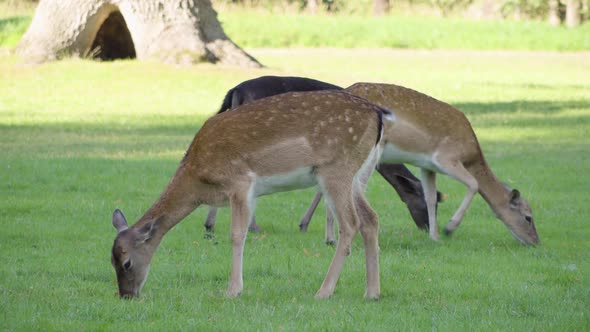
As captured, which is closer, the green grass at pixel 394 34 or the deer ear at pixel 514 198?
the deer ear at pixel 514 198

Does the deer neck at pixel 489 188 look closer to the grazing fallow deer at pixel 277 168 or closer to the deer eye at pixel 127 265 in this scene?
the grazing fallow deer at pixel 277 168

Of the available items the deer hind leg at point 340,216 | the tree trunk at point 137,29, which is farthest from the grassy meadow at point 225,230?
the tree trunk at point 137,29

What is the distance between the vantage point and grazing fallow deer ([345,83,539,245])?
33.8ft

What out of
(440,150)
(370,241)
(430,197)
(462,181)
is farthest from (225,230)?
(370,241)

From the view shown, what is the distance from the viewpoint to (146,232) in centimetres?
738

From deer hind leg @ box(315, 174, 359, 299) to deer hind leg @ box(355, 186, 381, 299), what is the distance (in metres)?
0.16

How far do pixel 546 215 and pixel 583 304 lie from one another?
171 inches

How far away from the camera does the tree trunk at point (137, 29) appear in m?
24.1

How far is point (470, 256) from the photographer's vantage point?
9562mm

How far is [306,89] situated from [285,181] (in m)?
Result: 3.53

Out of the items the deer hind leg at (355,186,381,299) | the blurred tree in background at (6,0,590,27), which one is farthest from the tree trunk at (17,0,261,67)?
the blurred tree in background at (6,0,590,27)

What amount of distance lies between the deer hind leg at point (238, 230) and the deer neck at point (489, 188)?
384 cm

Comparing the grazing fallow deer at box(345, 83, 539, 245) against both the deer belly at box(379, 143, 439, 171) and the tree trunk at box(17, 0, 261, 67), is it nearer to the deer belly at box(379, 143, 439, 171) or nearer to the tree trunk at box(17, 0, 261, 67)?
the deer belly at box(379, 143, 439, 171)

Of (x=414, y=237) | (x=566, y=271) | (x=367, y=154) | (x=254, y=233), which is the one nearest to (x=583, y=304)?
(x=566, y=271)
